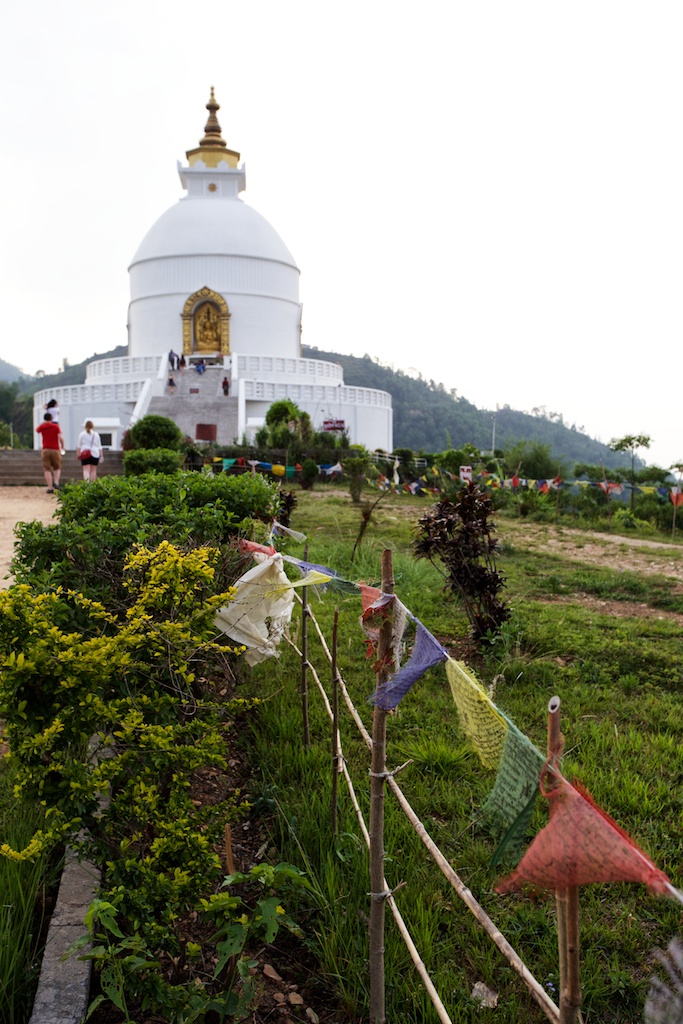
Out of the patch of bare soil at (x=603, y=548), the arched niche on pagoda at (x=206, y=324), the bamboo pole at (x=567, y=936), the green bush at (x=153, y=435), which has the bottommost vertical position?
the patch of bare soil at (x=603, y=548)

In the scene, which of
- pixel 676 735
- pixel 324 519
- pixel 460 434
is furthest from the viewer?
pixel 460 434

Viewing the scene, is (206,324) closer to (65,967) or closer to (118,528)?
(118,528)

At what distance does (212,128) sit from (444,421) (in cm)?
2583

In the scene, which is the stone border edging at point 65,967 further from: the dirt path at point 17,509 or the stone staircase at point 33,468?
the stone staircase at point 33,468

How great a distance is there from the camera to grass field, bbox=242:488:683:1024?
8.03ft

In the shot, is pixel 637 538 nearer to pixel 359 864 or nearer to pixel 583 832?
pixel 359 864

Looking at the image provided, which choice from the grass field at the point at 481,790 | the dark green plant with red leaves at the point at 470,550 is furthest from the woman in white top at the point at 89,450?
the dark green plant with red leaves at the point at 470,550

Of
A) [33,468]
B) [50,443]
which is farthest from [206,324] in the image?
[50,443]

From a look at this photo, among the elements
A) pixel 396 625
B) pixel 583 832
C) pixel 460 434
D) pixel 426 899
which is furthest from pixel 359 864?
pixel 460 434

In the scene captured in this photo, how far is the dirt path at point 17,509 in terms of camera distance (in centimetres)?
876

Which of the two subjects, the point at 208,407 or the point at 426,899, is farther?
the point at 208,407

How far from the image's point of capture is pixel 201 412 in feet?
86.8

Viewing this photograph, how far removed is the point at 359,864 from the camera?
2.82m

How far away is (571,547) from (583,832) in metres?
10.1
